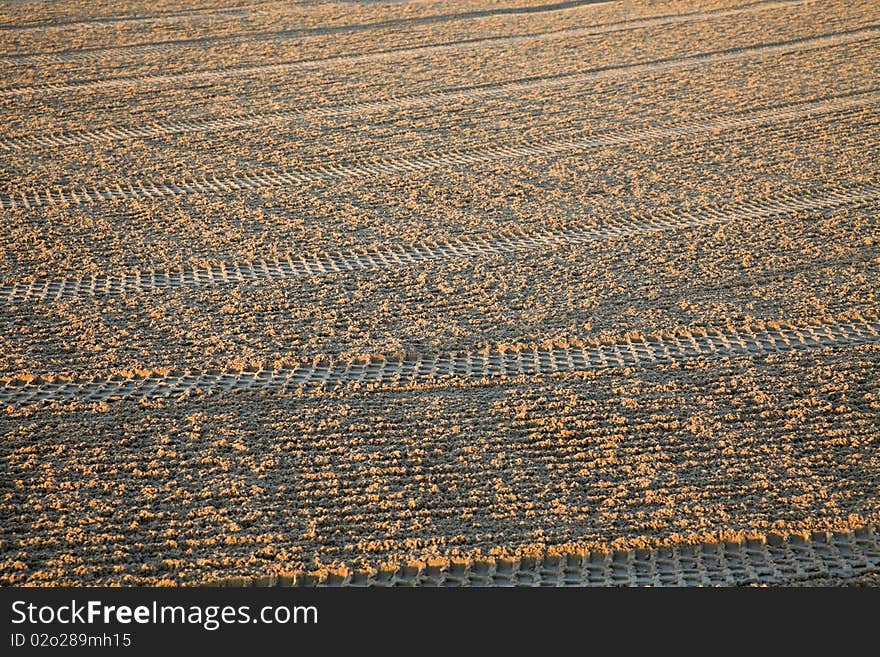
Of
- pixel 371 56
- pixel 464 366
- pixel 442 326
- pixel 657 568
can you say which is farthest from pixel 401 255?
pixel 371 56

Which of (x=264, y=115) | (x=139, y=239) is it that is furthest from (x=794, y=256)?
(x=264, y=115)

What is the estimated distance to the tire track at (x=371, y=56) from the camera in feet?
16.9

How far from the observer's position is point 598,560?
184cm

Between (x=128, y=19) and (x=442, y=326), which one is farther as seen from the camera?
(x=128, y=19)

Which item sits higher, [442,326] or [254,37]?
[254,37]

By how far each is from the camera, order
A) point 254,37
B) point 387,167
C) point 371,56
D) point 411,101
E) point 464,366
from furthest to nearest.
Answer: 1. point 254,37
2. point 371,56
3. point 411,101
4. point 387,167
5. point 464,366

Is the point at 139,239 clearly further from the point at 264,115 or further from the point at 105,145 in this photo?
the point at 264,115

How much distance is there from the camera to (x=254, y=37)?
6266 millimetres

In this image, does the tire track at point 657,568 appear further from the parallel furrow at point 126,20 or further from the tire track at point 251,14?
the parallel furrow at point 126,20

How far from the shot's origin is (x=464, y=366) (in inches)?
99.5

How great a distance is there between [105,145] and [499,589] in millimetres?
3107

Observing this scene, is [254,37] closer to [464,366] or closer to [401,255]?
[401,255]

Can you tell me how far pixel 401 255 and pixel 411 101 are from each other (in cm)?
189

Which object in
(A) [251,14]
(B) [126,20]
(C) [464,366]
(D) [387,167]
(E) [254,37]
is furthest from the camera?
(A) [251,14]
